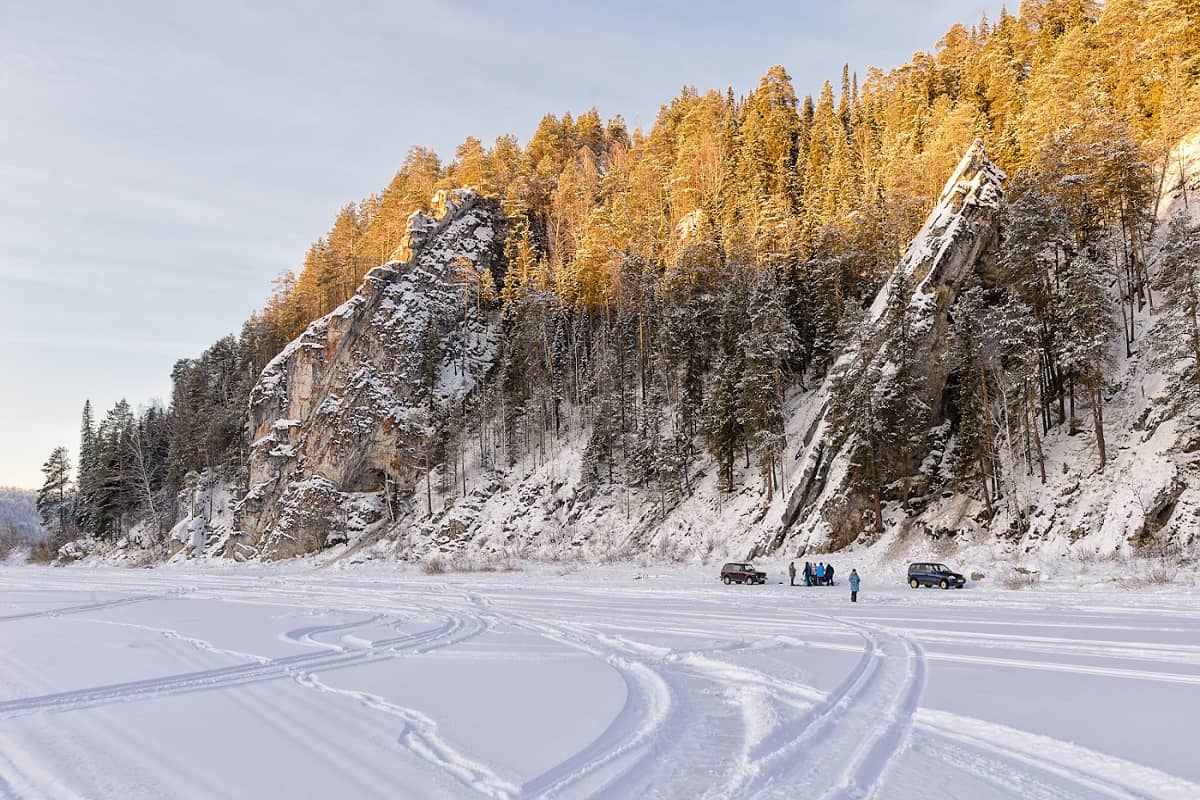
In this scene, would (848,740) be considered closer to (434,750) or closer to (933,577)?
(434,750)

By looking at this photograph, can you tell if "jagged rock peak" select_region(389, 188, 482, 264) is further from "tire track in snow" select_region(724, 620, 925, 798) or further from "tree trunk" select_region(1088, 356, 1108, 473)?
"tire track in snow" select_region(724, 620, 925, 798)

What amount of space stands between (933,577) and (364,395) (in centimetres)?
5093

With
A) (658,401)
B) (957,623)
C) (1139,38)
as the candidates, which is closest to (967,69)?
(1139,38)

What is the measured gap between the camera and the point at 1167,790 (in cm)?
468

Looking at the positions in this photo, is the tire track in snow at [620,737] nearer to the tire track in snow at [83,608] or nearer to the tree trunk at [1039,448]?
the tire track in snow at [83,608]

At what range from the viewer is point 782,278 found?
48375 millimetres

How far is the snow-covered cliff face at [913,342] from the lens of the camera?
109 ft

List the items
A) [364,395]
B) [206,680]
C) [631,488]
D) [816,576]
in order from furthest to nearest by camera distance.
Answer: [364,395], [631,488], [816,576], [206,680]

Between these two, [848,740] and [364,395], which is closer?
[848,740]

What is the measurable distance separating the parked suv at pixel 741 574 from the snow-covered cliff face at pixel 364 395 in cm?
3696

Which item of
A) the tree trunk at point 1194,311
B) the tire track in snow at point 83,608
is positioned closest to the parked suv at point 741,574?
the tree trunk at point 1194,311

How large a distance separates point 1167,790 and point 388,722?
6.77m

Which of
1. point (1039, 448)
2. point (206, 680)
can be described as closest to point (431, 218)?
point (1039, 448)

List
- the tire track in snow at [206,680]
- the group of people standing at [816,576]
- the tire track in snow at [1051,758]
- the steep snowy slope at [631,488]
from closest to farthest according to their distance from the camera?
the tire track in snow at [1051,758] → the tire track in snow at [206,680] → the steep snowy slope at [631,488] → the group of people standing at [816,576]
